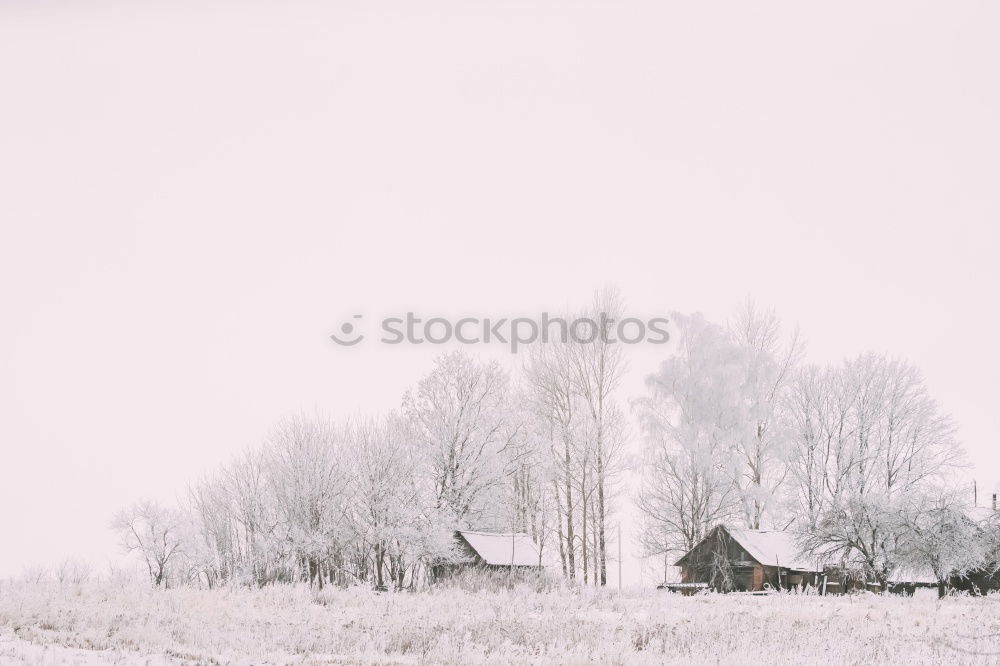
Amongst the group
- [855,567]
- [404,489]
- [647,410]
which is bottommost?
[855,567]

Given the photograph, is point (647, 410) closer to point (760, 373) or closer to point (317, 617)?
point (760, 373)

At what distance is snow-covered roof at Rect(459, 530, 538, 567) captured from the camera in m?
30.0

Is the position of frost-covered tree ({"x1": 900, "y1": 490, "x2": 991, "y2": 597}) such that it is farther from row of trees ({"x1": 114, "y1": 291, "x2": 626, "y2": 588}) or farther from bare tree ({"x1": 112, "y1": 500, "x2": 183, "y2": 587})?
bare tree ({"x1": 112, "y1": 500, "x2": 183, "y2": 587})

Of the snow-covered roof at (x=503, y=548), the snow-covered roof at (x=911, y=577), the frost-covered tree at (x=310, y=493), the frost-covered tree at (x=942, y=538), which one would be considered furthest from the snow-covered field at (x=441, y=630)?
the snow-covered roof at (x=911, y=577)

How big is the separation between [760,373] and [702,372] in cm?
297

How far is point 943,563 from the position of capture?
1109 inches

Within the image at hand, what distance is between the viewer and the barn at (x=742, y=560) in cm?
3275

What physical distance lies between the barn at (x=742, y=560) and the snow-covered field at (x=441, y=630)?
12.6m

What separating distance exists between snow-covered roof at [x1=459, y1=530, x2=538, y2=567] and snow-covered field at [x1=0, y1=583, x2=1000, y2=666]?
32.0 ft

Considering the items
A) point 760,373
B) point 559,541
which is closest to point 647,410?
point 760,373

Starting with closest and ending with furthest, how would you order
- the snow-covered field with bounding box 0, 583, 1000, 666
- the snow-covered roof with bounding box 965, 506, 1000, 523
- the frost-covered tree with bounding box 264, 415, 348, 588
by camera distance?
1. the snow-covered field with bounding box 0, 583, 1000, 666
2. the frost-covered tree with bounding box 264, 415, 348, 588
3. the snow-covered roof with bounding box 965, 506, 1000, 523

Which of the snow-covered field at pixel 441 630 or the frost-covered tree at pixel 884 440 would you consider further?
the frost-covered tree at pixel 884 440

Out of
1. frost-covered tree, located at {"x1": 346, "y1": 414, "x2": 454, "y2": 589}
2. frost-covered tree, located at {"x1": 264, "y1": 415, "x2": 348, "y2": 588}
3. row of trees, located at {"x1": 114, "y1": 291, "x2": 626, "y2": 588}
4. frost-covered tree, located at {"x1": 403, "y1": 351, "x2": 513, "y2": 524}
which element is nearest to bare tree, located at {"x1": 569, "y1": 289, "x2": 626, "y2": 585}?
row of trees, located at {"x1": 114, "y1": 291, "x2": 626, "y2": 588}

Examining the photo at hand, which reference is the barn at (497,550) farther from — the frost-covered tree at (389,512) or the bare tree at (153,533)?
the bare tree at (153,533)
